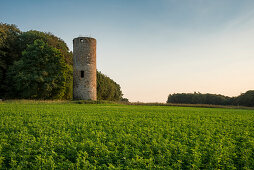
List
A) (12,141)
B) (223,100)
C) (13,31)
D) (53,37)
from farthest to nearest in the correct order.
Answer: (223,100) < (53,37) < (13,31) < (12,141)

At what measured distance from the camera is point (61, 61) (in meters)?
27.7

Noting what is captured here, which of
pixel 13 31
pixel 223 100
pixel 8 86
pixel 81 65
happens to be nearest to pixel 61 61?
pixel 81 65

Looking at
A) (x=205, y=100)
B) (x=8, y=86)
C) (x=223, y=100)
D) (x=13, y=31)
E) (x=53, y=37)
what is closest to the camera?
(x=8, y=86)

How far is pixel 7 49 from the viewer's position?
29094mm

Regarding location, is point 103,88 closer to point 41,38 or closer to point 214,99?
point 41,38

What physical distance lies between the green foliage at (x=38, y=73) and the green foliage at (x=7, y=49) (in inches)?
59.8

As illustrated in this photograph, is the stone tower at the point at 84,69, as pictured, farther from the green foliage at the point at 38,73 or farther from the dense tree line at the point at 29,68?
the green foliage at the point at 38,73

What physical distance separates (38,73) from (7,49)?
7.36m

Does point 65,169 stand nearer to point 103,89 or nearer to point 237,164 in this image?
point 237,164

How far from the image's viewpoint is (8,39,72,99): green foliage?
24.9 m

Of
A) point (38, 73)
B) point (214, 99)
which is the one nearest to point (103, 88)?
point (38, 73)

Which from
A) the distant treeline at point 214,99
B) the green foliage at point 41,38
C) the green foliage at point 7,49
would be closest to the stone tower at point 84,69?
the green foliage at point 41,38

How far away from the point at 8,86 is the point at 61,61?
7299 millimetres

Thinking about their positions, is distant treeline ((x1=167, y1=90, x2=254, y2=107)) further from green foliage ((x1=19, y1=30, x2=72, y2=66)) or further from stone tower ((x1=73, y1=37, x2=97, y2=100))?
green foliage ((x1=19, y1=30, x2=72, y2=66))
